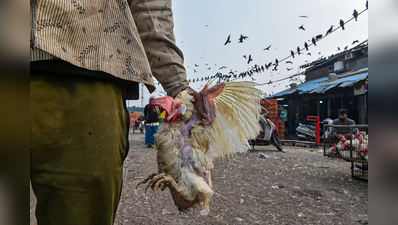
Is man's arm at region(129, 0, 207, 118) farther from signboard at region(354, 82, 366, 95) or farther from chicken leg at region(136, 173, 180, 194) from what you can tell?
signboard at region(354, 82, 366, 95)

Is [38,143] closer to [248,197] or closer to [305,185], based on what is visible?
[248,197]

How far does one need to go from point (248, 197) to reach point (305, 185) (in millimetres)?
1208

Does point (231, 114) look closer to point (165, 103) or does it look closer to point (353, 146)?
point (165, 103)

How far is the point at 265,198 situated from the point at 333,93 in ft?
31.6

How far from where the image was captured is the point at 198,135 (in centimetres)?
140

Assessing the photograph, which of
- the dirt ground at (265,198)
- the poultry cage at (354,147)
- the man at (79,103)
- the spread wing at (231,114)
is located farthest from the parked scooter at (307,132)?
the man at (79,103)

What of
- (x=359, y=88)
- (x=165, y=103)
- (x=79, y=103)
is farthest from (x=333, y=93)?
(x=79, y=103)

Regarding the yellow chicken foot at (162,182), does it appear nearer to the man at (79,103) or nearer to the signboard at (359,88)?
the man at (79,103)

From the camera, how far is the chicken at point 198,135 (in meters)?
1.30

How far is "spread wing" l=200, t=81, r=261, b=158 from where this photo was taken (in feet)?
4.78

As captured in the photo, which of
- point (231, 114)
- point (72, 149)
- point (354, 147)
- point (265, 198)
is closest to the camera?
point (72, 149)

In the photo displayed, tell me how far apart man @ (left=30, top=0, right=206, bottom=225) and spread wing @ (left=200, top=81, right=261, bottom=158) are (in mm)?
611

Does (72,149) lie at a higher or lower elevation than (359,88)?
lower
